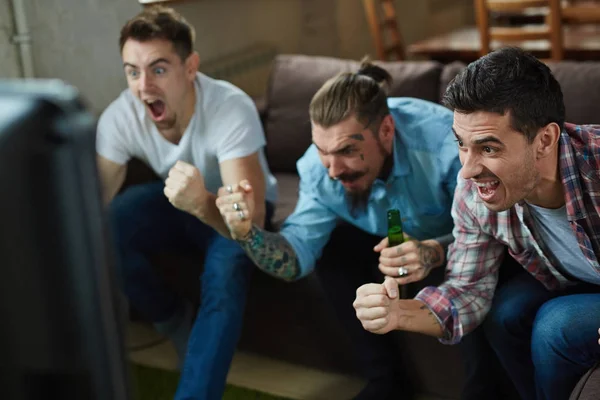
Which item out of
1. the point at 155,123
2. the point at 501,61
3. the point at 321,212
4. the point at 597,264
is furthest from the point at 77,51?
the point at 597,264

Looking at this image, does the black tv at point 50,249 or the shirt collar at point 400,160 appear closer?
the black tv at point 50,249

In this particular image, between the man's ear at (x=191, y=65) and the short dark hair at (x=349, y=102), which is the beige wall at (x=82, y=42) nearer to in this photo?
the man's ear at (x=191, y=65)

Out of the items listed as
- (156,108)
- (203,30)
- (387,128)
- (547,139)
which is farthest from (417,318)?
(203,30)

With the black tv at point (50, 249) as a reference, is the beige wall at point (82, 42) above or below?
below

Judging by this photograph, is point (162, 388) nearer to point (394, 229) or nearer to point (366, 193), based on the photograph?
point (366, 193)

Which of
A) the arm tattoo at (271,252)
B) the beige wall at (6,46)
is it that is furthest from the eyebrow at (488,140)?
the beige wall at (6,46)

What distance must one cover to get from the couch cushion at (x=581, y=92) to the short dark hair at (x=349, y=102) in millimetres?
521

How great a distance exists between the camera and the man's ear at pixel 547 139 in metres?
1.45

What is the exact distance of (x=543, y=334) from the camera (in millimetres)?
1514

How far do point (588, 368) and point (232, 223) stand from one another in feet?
2.49

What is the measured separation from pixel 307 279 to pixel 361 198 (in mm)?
338

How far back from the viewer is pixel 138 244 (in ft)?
7.40

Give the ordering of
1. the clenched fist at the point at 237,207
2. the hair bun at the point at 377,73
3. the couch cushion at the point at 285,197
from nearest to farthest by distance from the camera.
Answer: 1. the clenched fist at the point at 237,207
2. the hair bun at the point at 377,73
3. the couch cushion at the point at 285,197

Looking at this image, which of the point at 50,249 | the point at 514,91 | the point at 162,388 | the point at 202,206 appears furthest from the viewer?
the point at 162,388
